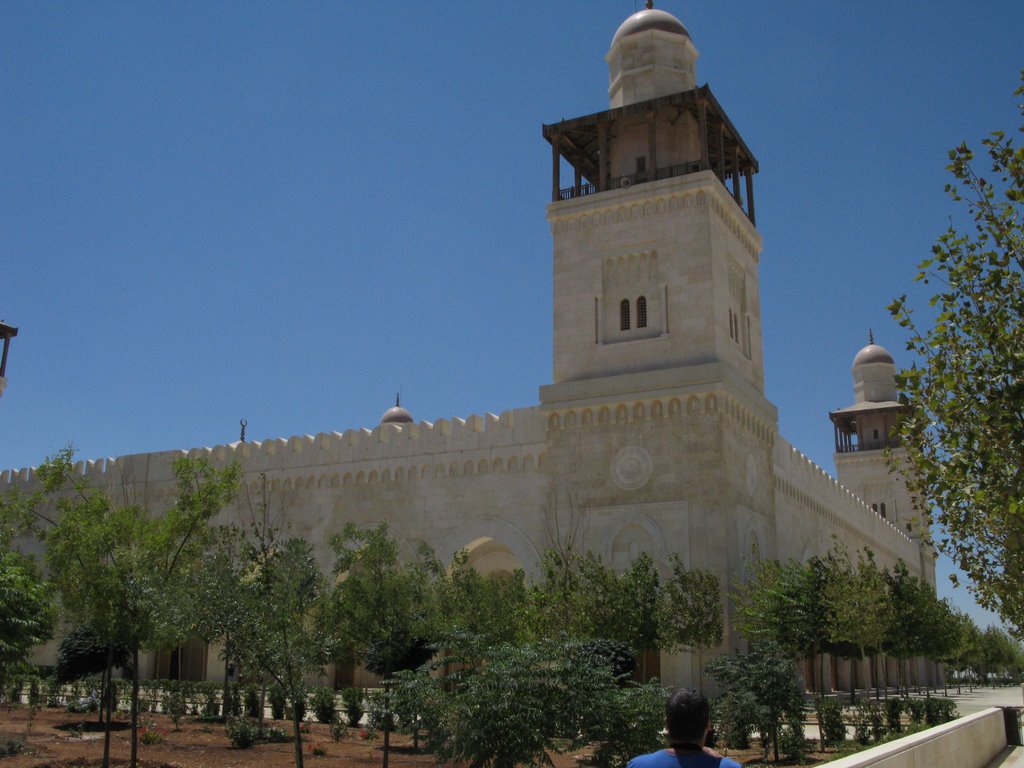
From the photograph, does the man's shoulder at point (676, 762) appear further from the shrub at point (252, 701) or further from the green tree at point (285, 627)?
the shrub at point (252, 701)

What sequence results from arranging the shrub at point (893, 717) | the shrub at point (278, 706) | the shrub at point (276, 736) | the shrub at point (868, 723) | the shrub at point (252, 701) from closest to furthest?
the shrub at point (868, 723)
the shrub at point (893, 717)
the shrub at point (276, 736)
the shrub at point (278, 706)
the shrub at point (252, 701)

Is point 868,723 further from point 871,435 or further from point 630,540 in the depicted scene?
point 871,435

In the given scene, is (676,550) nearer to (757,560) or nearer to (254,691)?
(757,560)

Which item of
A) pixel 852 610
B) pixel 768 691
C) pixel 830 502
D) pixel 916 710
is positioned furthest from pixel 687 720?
pixel 830 502

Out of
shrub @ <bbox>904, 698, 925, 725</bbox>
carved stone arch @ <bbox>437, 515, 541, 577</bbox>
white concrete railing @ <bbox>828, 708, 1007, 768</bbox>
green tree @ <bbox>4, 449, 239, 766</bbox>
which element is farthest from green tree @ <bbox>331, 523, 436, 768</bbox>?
shrub @ <bbox>904, 698, 925, 725</bbox>

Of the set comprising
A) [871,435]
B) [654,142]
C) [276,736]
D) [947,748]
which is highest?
[654,142]

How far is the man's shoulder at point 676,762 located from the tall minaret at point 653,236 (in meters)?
19.5

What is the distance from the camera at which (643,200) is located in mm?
25500

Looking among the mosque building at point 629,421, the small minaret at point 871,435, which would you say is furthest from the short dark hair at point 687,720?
the small minaret at point 871,435

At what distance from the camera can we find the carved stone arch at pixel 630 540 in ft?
75.0

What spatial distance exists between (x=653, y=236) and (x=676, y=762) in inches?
875

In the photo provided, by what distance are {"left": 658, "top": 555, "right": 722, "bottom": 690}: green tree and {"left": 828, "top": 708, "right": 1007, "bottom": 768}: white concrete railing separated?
550 cm

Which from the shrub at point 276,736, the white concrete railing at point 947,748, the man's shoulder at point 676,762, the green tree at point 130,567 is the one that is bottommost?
the shrub at point 276,736

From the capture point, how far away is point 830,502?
33500mm
